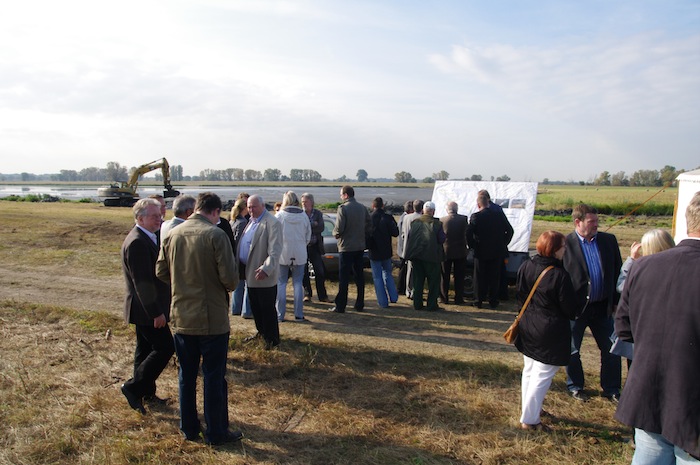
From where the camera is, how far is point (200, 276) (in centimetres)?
372

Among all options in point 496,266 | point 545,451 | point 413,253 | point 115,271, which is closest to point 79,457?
point 545,451

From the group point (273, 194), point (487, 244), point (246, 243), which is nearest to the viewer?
point (246, 243)

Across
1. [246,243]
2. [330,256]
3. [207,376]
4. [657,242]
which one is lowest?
[207,376]

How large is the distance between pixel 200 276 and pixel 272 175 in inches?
7626

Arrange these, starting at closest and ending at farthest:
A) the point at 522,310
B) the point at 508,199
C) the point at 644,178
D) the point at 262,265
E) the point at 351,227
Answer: the point at 522,310 → the point at 262,265 → the point at 351,227 → the point at 508,199 → the point at 644,178

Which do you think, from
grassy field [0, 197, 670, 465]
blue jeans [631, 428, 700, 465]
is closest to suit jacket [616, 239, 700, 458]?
blue jeans [631, 428, 700, 465]

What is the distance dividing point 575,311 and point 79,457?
3995 mm

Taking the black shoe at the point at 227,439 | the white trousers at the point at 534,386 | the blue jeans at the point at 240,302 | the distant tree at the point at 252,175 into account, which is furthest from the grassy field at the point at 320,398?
the distant tree at the point at 252,175

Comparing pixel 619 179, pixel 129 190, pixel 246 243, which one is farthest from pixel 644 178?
pixel 246 243

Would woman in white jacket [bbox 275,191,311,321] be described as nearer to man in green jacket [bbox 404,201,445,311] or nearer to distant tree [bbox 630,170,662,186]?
man in green jacket [bbox 404,201,445,311]

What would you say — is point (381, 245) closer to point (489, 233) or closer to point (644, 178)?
point (489, 233)

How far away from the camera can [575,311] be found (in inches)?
152

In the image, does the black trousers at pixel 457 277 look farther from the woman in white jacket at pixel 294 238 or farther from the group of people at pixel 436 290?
the woman in white jacket at pixel 294 238

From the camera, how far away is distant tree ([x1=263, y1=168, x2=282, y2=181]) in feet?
636
